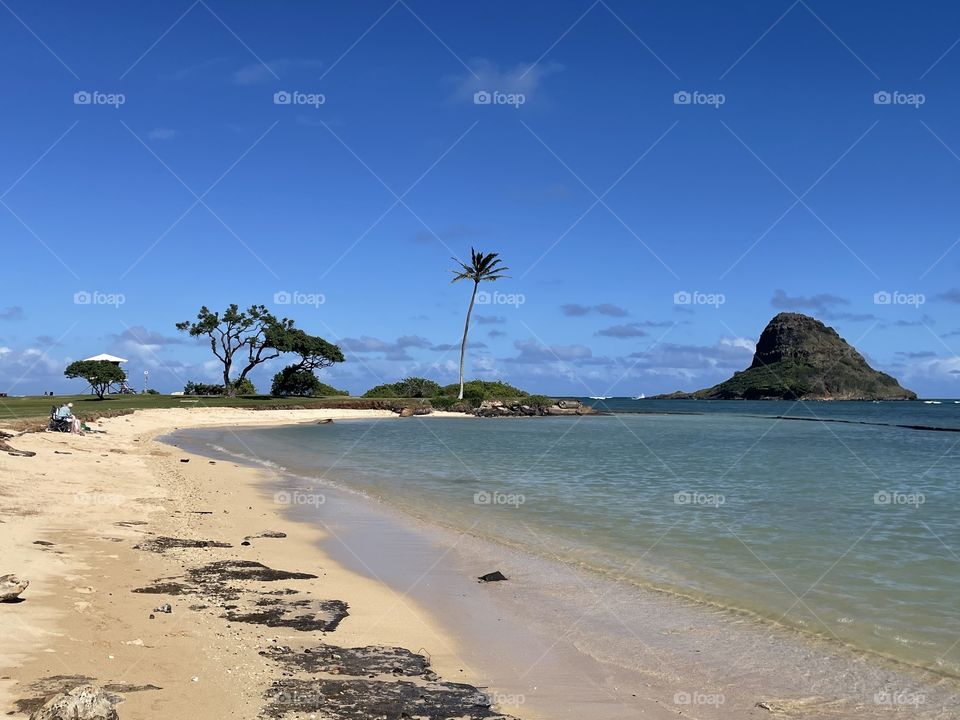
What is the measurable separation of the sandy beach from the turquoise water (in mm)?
4530

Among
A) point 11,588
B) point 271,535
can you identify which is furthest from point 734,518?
point 11,588

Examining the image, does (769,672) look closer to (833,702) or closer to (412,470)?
(833,702)

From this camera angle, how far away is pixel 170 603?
8.05 metres

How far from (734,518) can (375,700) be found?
1288 cm

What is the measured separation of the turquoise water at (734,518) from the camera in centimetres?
973

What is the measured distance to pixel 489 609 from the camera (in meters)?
9.18

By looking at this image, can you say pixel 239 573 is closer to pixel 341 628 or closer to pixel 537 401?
pixel 341 628

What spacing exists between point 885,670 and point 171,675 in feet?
23.6

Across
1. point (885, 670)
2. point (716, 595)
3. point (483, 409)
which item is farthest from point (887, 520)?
point (483, 409)

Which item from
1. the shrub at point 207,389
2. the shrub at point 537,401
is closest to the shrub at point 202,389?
the shrub at point 207,389

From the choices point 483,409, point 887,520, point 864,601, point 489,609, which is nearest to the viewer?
point 489,609

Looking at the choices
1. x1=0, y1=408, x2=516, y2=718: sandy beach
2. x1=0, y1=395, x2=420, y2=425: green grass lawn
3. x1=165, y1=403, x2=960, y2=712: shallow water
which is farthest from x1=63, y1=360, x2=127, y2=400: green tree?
x1=0, y1=408, x2=516, y2=718: sandy beach

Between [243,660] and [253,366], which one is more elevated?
[253,366]

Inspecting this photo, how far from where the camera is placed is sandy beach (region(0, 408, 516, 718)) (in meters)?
5.71
